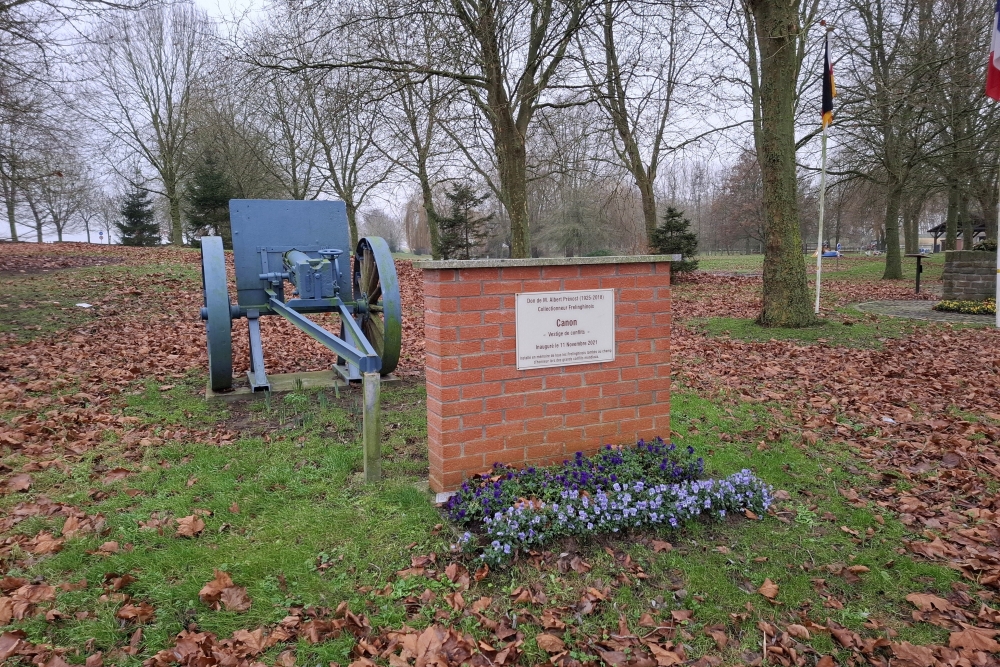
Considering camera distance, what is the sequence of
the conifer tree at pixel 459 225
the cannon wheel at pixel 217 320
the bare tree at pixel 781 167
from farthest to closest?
the conifer tree at pixel 459 225 < the bare tree at pixel 781 167 < the cannon wheel at pixel 217 320

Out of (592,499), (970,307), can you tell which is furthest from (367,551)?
(970,307)

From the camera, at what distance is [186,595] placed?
2701 millimetres

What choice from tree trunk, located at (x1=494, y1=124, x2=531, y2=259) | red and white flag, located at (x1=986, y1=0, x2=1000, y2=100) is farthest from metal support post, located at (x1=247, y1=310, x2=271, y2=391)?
red and white flag, located at (x1=986, y1=0, x2=1000, y2=100)

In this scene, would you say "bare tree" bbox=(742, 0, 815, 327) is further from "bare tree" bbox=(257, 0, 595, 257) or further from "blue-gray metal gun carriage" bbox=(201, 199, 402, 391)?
"blue-gray metal gun carriage" bbox=(201, 199, 402, 391)

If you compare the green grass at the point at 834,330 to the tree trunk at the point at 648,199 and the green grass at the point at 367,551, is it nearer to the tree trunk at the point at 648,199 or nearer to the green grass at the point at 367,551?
the green grass at the point at 367,551

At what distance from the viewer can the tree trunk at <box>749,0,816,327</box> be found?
29.2ft

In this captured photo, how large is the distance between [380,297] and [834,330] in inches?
267

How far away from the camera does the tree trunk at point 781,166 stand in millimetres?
8891

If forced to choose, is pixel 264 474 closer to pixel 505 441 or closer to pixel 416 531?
pixel 416 531

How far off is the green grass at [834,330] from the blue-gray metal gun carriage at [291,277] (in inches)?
Result: 221

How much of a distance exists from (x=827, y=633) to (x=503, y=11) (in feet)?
31.1

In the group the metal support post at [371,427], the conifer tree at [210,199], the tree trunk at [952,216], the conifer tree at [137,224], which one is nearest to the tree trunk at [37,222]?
the conifer tree at [137,224]

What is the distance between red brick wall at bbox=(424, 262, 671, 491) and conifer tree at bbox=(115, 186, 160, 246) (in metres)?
32.3

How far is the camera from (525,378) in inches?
141
